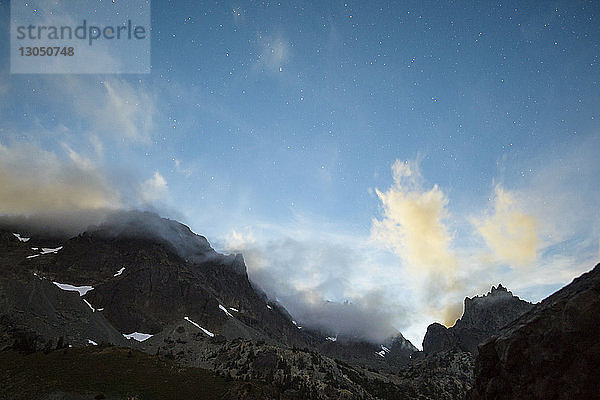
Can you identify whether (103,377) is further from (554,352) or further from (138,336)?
(138,336)

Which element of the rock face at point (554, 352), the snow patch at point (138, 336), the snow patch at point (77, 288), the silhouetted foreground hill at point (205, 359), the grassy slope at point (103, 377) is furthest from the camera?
the snow patch at point (77, 288)

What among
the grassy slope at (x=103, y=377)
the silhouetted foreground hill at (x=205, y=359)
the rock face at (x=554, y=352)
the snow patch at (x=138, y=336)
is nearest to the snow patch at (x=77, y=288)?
the silhouetted foreground hill at (x=205, y=359)

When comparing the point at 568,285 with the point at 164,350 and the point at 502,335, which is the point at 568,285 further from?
the point at 164,350

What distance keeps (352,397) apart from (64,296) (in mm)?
136102

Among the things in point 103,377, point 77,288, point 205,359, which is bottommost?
point 205,359

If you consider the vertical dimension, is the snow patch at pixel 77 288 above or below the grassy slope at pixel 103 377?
above

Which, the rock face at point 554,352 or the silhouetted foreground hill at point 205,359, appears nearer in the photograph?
the rock face at point 554,352

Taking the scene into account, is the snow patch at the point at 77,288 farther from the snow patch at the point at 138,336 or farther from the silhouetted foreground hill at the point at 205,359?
the snow patch at the point at 138,336

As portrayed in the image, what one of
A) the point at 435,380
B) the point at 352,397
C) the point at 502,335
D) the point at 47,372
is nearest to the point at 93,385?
the point at 47,372

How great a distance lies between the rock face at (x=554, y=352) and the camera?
755 centimetres

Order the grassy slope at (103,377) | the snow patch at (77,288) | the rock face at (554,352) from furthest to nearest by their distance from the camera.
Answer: the snow patch at (77,288), the grassy slope at (103,377), the rock face at (554,352)

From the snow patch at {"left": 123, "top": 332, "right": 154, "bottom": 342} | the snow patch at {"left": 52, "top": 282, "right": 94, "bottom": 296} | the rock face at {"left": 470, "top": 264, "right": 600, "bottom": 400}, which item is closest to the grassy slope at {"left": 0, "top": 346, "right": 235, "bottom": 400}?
the rock face at {"left": 470, "top": 264, "right": 600, "bottom": 400}

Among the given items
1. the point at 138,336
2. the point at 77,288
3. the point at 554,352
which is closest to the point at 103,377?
the point at 554,352

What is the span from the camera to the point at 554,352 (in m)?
8.16
